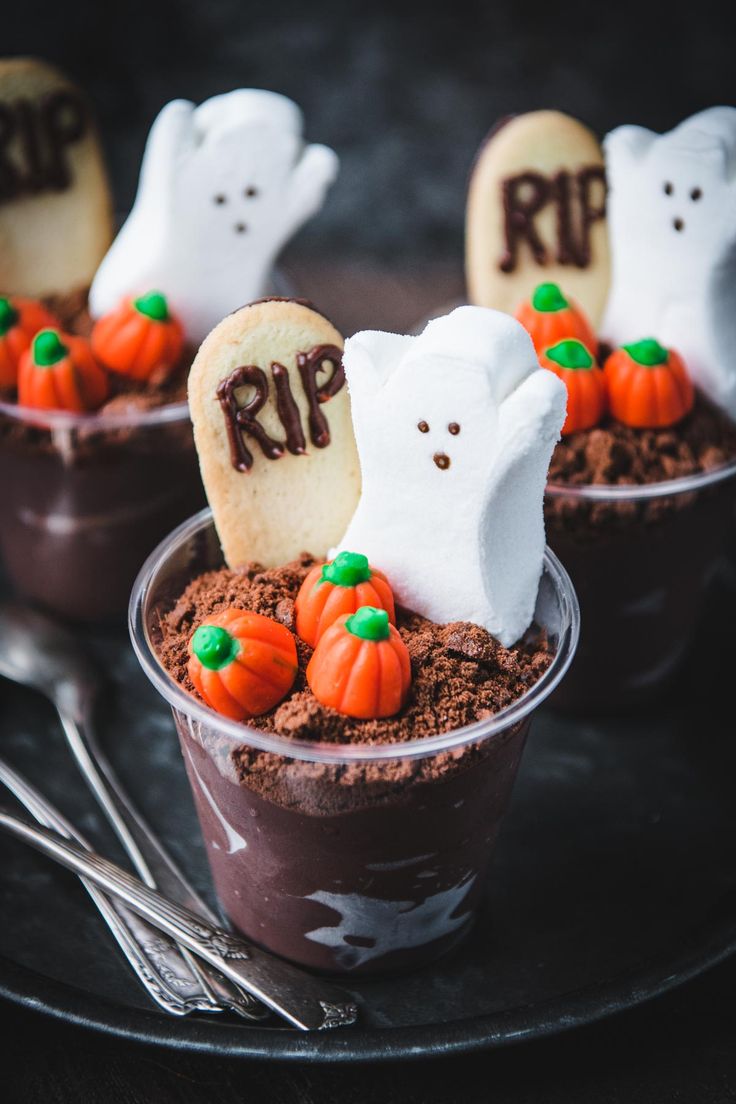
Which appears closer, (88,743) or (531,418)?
(531,418)

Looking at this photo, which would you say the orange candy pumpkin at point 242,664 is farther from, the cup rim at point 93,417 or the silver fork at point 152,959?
the cup rim at point 93,417

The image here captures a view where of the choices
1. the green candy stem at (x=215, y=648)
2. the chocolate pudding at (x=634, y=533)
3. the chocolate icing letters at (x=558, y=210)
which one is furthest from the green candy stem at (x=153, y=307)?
the green candy stem at (x=215, y=648)

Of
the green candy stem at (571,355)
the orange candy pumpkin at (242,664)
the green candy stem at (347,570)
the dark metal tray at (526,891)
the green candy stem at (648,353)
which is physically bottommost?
the dark metal tray at (526,891)

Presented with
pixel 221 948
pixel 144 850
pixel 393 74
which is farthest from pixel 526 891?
pixel 393 74

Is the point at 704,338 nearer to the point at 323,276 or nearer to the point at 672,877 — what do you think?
the point at 672,877

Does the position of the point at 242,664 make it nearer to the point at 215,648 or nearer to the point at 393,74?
the point at 215,648

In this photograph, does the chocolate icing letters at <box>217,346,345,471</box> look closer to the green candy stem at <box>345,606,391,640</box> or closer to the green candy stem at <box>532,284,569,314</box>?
the green candy stem at <box>345,606,391,640</box>

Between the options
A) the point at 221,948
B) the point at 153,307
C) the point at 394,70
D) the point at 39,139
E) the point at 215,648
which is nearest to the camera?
the point at 215,648

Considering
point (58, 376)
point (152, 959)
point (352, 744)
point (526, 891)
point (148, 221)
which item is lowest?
point (526, 891)
